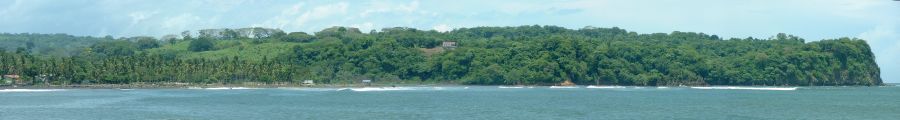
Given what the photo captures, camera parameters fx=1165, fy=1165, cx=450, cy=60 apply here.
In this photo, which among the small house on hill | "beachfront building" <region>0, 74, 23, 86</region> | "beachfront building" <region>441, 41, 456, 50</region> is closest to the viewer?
"beachfront building" <region>0, 74, 23, 86</region>

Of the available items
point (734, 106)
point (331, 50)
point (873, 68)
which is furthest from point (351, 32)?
point (734, 106)

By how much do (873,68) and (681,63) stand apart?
27.6 metres

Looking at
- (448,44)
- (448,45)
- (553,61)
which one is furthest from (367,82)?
(448,44)

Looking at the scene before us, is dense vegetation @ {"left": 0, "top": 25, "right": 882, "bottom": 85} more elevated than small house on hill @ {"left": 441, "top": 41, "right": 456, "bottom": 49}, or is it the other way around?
small house on hill @ {"left": 441, "top": 41, "right": 456, "bottom": 49}

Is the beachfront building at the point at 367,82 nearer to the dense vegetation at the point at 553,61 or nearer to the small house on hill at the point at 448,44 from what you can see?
the dense vegetation at the point at 553,61

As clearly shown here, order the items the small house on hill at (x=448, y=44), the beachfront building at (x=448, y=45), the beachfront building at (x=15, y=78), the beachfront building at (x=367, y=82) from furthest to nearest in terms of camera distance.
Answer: the small house on hill at (x=448, y=44) < the beachfront building at (x=448, y=45) < the beachfront building at (x=367, y=82) < the beachfront building at (x=15, y=78)

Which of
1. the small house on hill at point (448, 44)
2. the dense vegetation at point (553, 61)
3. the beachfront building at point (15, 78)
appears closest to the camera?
the beachfront building at point (15, 78)

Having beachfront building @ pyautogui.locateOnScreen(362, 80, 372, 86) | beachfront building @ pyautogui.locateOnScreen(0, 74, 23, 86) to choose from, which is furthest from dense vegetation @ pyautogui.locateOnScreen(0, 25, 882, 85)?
beachfront building @ pyautogui.locateOnScreen(0, 74, 23, 86)

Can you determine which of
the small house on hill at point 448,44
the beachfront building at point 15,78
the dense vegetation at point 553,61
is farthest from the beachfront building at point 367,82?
the beachfront building at point 15,78

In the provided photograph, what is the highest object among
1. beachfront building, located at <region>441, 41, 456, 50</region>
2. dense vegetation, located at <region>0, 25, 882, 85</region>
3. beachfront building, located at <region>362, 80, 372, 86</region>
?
beachfront building, located at <region>441, 41, 456, 50</region>

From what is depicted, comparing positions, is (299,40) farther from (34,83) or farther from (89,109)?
(89,109)

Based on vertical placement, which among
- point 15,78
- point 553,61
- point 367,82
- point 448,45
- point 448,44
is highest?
point 448,44

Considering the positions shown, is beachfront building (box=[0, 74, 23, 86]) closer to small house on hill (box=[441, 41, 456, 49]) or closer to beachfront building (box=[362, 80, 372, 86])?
beachfront building (box=[362, 80, 372, 86])

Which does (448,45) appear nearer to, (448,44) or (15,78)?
(448,44)
